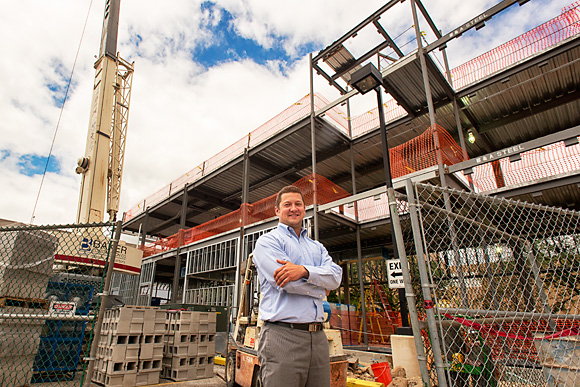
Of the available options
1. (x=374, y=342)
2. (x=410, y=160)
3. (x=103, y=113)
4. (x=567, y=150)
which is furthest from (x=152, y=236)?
(x=567, y=150)

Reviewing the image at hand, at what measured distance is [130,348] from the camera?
6.20m

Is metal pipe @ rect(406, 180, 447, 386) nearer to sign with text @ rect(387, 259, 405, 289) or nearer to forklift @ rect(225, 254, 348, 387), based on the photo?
forklift @ rect(225, 254, 348, 387)

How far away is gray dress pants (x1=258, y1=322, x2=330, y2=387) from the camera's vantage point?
1.79 m

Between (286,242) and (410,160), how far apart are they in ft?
31.6

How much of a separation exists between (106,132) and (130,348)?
25.3 feet

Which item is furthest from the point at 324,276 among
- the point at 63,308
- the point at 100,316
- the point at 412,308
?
the point at 63,308

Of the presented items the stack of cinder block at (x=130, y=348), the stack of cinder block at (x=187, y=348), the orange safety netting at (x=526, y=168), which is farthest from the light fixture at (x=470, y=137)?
the stack of cinder block at (x=130, y=348)

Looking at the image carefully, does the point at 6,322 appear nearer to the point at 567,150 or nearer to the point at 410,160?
the point at 410,160

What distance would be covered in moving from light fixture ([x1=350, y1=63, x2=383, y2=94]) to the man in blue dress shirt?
4.82 m

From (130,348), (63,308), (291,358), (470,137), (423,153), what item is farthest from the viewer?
(470,137)

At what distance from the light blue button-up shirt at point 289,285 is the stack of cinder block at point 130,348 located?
18.0ft

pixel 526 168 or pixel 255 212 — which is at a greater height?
pixel 526 168

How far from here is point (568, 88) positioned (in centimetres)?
1085

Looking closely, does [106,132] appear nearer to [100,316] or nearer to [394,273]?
[100,316]
